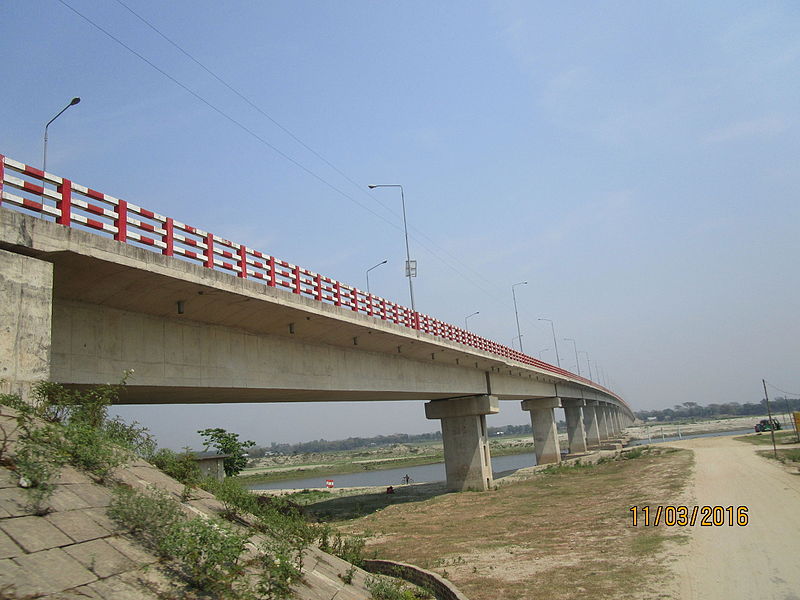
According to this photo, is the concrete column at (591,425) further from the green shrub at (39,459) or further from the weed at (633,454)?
the green shrub at (39,459)

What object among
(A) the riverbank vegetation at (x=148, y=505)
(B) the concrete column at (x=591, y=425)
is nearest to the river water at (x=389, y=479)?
(B) the concrete column at (x=591, y=425)

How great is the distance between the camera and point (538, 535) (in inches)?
755

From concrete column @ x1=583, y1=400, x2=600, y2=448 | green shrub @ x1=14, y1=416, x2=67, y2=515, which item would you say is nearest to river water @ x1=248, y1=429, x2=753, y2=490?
concrete column @ x1=583, y1=400, x2=600, y2=448

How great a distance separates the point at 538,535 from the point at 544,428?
38809mm

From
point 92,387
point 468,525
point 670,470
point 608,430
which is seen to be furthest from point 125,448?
point 608,430

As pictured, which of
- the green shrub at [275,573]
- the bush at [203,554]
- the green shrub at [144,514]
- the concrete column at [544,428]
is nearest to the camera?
the bush at [203,554]

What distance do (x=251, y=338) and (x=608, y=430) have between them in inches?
4719

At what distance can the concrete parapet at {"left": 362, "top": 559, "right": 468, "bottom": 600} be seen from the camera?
1205 centimetres

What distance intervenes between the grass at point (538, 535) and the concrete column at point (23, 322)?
9.84 metres

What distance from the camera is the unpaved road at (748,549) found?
37.7 feet

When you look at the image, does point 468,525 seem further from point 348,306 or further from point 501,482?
point 501,482

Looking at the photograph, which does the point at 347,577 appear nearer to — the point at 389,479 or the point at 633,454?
the point at 633,454

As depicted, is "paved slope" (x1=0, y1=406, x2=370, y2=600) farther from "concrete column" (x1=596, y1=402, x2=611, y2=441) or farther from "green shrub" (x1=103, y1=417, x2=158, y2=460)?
"concrete column" (x1=596, y1=402, x2=611, y2=441)

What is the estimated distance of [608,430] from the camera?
123 m
